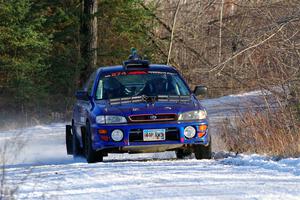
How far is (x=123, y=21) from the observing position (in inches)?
1545

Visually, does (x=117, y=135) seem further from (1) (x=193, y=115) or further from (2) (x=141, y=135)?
(1) (x=193, y=115)

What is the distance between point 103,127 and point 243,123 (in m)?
6.13

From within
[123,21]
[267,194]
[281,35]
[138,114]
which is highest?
[123,21]

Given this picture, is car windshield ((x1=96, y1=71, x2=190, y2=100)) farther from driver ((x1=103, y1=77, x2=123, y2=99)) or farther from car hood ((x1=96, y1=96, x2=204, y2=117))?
car hood ((x1=96, y1=96, x2=204, y2=117))

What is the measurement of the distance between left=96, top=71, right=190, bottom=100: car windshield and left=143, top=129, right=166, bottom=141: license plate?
4.18 ft

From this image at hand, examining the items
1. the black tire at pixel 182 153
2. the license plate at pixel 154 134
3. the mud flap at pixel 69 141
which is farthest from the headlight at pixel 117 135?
the mud flap at pixel 69 141

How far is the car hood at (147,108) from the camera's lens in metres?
13.7

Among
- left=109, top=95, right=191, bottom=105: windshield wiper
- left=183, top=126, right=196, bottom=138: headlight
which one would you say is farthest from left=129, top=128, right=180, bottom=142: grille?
left=109, top=95, right=191, bottom=105: windshield wiper

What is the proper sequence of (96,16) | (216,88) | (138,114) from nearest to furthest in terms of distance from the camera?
(138,114), (216,88), (96,16)

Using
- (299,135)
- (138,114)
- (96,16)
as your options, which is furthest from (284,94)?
(96,16)

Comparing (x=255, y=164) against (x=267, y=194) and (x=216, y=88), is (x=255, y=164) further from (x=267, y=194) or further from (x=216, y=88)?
(x=216, y=88)

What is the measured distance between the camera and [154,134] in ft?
44.4

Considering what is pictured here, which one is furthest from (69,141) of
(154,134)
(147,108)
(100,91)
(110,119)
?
(154,134)

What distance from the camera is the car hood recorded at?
13695 mm
